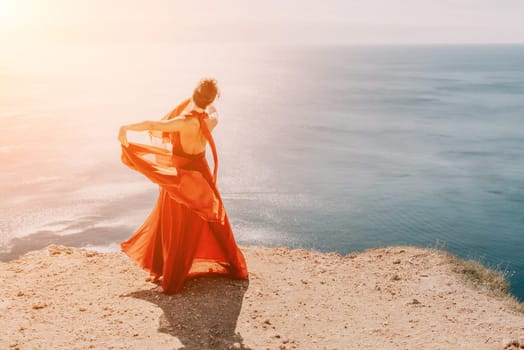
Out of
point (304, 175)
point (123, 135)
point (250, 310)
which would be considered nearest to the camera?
point (123, 135)

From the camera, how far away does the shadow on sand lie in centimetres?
603

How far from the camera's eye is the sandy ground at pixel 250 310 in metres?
6.07

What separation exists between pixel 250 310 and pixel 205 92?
2989 millimetres

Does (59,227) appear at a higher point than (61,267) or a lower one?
lower

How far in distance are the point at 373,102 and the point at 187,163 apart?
68.7 m

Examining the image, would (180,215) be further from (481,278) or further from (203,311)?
(481,278)

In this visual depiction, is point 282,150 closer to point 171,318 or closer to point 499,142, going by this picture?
point 499,142

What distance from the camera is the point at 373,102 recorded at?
72875 mm

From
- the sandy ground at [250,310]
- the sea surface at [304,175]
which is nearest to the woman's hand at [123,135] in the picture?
the sandy ground at [250,310]

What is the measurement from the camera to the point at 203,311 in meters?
6.69

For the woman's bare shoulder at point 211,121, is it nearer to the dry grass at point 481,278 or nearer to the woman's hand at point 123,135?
the woman's hand at point 123,135

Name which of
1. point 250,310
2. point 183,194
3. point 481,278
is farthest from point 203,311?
point 481,278

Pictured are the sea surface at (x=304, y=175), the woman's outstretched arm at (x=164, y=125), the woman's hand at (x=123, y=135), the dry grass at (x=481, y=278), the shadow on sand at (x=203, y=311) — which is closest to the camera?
the shadow on sand at (x=203, y=311)

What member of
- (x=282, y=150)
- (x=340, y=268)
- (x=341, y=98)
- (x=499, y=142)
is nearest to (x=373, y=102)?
(x=341, y=98)
